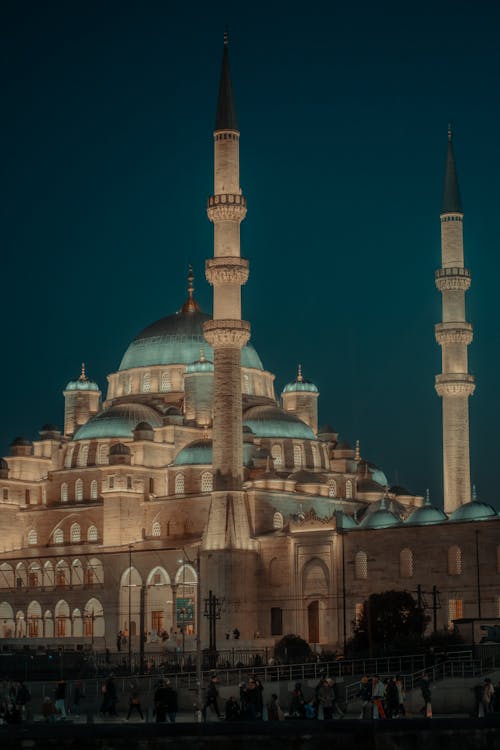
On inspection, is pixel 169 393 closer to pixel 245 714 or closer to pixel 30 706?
pixel 30 706

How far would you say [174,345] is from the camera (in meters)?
62.8

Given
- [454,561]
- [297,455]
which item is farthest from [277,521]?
[454,561]

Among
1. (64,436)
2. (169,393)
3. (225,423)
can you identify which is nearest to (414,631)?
(225,423)

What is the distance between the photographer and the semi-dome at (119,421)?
194ft

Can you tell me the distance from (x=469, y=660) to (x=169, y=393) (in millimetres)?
31146

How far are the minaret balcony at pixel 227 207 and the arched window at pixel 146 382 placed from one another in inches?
579

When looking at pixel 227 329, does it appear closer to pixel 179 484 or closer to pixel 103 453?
pixel 179 484

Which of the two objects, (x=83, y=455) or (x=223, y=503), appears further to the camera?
(x=83, y=455)

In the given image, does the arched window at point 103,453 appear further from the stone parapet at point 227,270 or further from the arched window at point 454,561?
the arched window at point 454,561

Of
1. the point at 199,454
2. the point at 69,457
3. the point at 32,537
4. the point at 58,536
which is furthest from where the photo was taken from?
the point at 69,457

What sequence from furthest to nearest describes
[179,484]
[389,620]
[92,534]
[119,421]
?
[119,421] < [92,534] < [179,484] < [389,620]

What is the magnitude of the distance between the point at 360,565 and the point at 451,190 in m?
15.7

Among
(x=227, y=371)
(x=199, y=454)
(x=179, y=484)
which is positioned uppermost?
(x=227, y=371)

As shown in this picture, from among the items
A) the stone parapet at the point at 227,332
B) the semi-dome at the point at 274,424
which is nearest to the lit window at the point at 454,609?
the stone parapet at the point at 227,332
